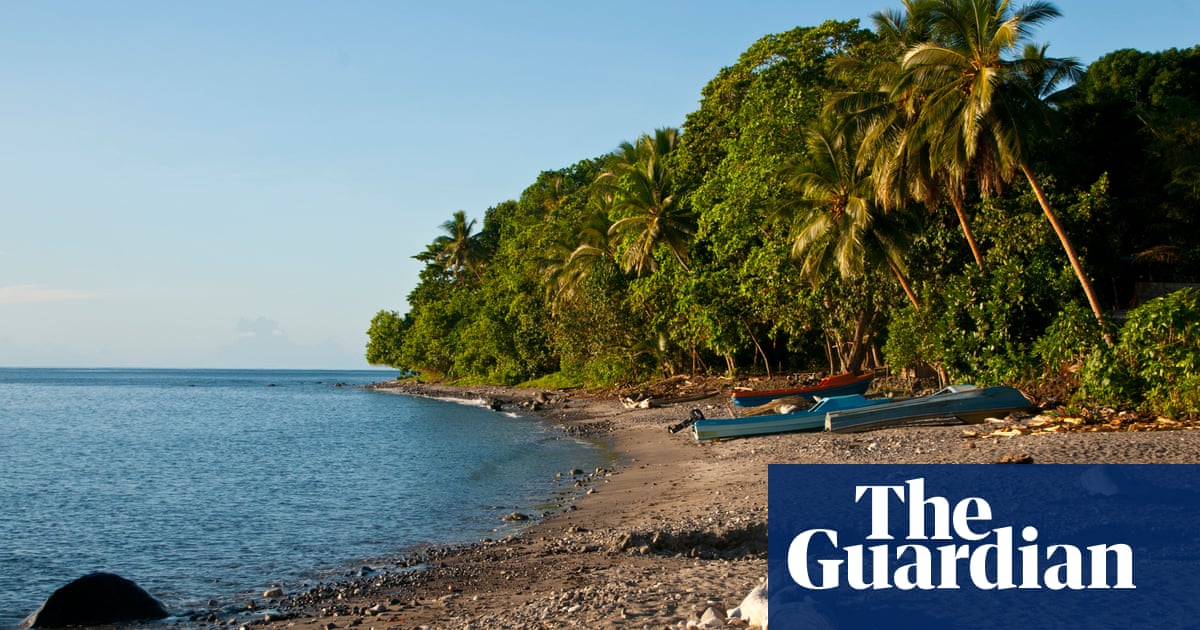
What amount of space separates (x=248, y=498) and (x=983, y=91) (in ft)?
58.9

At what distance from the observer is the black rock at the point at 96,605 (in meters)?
9.31

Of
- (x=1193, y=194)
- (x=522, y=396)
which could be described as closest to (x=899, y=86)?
(x=1193, y=194)

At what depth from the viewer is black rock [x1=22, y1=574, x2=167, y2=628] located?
30.6ft

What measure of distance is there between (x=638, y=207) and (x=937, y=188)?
51.1 ft

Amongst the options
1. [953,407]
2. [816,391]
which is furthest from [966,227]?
[953,407]

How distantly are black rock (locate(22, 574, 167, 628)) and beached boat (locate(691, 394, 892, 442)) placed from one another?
42.3 ft

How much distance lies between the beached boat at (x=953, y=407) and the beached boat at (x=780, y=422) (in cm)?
62

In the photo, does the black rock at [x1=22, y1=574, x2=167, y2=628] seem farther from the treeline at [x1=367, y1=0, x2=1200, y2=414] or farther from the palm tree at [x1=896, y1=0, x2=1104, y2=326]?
the palm tree at [x1=896, y1=0, x2=1104, y2=326]

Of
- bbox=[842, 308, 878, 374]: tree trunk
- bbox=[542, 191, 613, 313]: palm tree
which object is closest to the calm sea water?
bbox=[542, 191, 613, 313]: palm tree

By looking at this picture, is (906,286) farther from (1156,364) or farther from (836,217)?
(1156,364)

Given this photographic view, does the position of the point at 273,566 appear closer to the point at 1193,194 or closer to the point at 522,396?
the point at 1193,194

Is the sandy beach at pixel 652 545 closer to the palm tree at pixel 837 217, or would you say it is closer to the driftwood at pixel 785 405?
the driftwood at pixel 785 405

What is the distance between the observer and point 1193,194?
2544cm

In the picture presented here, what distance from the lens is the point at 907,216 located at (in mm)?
24766
